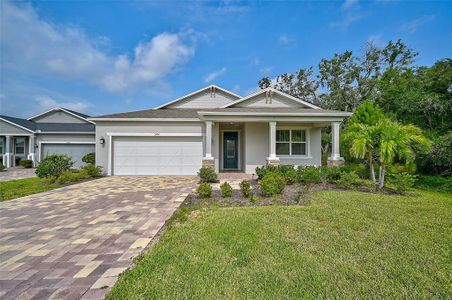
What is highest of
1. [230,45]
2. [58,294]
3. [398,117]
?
[230,45]

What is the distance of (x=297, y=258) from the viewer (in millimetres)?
2967

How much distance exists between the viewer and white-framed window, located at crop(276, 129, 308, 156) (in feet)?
40.3

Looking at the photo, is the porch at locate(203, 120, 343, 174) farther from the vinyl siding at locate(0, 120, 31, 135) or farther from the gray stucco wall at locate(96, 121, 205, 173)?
the vinyl siding at locate(0, 120, 31, 135)

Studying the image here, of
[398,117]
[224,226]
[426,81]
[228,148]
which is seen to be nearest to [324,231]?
[224,226]

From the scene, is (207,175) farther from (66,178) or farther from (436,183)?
(436,183)

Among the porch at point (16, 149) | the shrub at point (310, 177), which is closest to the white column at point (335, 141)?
the shrub at point (310, 177)

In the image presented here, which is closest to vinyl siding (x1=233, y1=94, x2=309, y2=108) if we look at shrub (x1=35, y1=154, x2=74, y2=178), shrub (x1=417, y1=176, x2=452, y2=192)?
shrub (x1=417, y1=176, x2=452, y2=192)

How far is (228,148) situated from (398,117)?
1085 centimetres

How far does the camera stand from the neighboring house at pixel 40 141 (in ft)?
53.5

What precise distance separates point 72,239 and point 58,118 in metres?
20.6

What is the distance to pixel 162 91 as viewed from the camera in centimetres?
2156

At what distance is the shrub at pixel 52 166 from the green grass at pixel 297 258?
8.78 meters

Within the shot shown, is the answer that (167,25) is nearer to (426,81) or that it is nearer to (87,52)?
(87,52)

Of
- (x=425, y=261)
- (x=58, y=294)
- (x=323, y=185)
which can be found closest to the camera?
(x=58, y=294)
